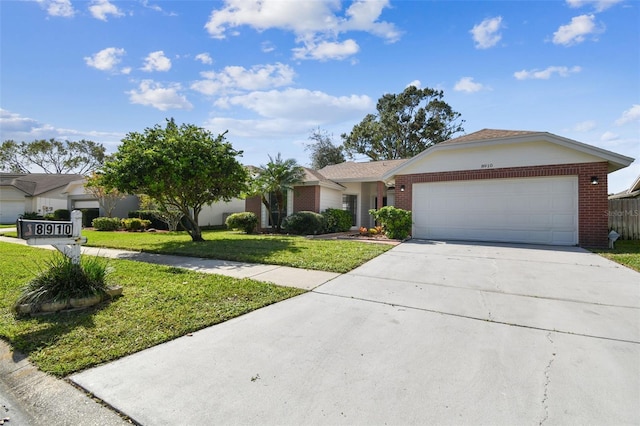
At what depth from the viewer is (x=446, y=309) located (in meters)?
4.20

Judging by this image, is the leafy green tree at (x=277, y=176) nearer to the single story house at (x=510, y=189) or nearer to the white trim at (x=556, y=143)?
the single story house at (x=510, y=189)

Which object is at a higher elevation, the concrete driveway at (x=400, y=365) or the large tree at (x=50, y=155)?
the large tree at (x=50, y=155)

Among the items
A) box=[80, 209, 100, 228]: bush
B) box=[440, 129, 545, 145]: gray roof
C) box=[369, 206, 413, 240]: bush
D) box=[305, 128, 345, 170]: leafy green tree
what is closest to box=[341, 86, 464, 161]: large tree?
box=[305, 128, 345, 170]: leafy green tree

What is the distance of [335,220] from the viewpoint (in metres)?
16.1

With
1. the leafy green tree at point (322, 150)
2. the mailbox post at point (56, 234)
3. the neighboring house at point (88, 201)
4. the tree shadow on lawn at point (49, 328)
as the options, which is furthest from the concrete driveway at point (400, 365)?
the leafy green tree at point (322, 150)

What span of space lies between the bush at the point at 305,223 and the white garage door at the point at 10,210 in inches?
1122

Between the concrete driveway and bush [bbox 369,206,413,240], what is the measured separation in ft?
23.7

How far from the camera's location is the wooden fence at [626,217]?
12.3 meters

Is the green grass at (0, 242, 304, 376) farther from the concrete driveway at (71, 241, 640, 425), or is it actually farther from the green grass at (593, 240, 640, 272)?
the green grass at (593, 240, 640, 272)

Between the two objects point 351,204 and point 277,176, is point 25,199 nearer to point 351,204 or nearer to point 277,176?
point 277,176

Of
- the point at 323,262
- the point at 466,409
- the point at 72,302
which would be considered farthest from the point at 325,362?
the point at 323,262

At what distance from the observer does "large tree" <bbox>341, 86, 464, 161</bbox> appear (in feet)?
104

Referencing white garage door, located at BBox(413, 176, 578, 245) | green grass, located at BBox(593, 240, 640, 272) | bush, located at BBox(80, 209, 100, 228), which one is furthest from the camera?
bush, located at BBox(80, 209, 100, 228)

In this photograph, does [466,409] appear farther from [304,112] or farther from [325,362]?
[304,112]
